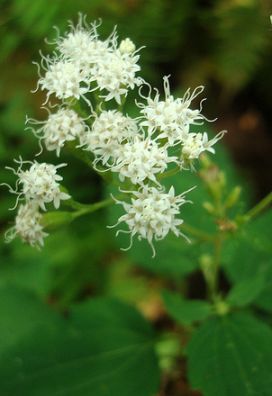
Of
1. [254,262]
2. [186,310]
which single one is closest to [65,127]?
[186,310]

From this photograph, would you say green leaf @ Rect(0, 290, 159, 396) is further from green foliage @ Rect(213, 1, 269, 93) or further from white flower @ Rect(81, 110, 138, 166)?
green foliage @ Rect(213, 1, 269, 93)

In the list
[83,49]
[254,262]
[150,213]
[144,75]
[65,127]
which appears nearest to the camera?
[150,213]

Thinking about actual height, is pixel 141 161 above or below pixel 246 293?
above

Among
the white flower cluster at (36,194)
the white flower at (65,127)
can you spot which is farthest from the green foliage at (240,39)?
the white flower cluster at (36,194)

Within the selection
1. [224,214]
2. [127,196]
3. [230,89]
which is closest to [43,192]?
[127,196]

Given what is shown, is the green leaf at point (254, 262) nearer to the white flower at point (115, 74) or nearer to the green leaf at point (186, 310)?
the green leaf at point (186, 310)

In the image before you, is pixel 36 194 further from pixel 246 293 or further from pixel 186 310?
pixel 246 293
